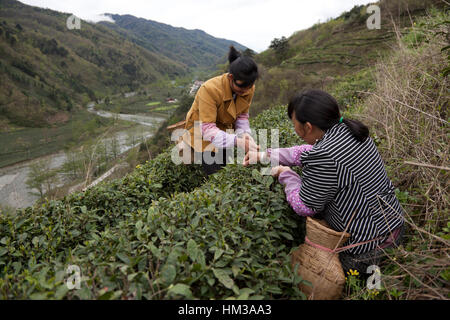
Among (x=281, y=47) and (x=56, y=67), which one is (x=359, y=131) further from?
(x=56, y=67)

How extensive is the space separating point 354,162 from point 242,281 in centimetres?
103

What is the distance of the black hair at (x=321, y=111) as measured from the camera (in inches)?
66.2

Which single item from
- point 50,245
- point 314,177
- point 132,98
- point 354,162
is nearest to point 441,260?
point 354,162

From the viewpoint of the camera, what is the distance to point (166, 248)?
1.39 meters

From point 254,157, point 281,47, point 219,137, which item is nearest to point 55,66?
point 281,47

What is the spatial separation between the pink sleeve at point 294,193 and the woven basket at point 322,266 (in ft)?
0.31

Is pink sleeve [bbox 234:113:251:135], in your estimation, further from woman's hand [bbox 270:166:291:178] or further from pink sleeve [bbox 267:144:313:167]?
woman's hand [bbox 270:166:291:178]

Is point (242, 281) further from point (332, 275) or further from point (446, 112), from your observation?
point (446, 112)

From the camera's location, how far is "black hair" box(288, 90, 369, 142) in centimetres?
168

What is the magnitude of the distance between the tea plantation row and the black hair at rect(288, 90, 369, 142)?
68cm

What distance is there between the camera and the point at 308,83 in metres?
19.0

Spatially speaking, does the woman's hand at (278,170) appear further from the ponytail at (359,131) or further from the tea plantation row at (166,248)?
the ponytail at (359,131)

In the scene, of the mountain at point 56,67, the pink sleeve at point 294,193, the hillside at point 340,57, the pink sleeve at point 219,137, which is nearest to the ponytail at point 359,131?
the pink sleeve at point 294,193

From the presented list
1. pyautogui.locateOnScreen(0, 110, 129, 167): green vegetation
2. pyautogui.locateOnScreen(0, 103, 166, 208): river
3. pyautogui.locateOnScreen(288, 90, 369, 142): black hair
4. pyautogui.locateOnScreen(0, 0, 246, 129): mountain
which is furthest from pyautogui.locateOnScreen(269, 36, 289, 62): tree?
pyautogui.locateOnScreen(0, 0, 246, 129): mountain
